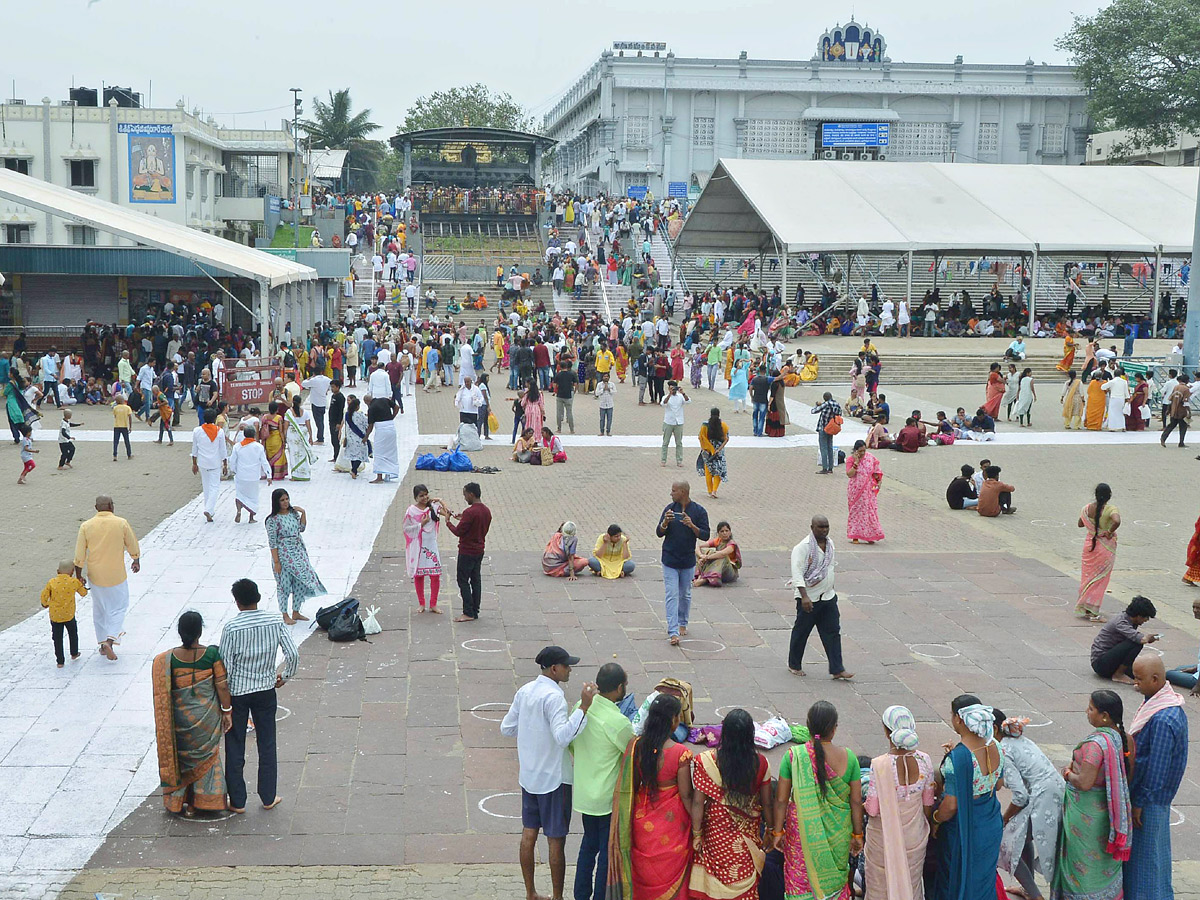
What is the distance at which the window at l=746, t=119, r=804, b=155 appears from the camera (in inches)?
2527

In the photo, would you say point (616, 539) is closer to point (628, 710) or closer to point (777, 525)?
point (777, 525)

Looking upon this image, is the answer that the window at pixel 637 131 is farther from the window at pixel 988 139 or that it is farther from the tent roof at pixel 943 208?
the tent roof at pixel 943 208

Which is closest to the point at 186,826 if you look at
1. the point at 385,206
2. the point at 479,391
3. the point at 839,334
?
the point at 479,391

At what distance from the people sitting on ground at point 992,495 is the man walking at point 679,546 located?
24.4 feet

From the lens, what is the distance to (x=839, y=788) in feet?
17.9

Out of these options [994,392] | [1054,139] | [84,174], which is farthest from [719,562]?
[1054,139]

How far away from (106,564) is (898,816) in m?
6.81

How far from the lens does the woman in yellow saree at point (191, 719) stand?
6.82 meters

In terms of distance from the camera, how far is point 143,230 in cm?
2573

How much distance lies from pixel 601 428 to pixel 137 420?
369 inches

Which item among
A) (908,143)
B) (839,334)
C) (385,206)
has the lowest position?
(839,334)

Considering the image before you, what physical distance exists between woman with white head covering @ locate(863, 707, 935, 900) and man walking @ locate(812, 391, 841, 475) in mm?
12562

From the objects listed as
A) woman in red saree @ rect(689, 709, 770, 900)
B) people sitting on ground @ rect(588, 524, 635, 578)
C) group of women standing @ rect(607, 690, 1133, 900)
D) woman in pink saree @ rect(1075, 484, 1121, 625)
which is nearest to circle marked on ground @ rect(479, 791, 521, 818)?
group of women standing @ rect(607, 690, 1133, 900)

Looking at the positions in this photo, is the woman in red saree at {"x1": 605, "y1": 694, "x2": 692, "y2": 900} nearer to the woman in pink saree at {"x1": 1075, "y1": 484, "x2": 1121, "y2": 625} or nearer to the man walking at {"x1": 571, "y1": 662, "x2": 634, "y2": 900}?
the man walking at {"x1": 571, "y1": 662, "x2": 634, "y2": 900}
